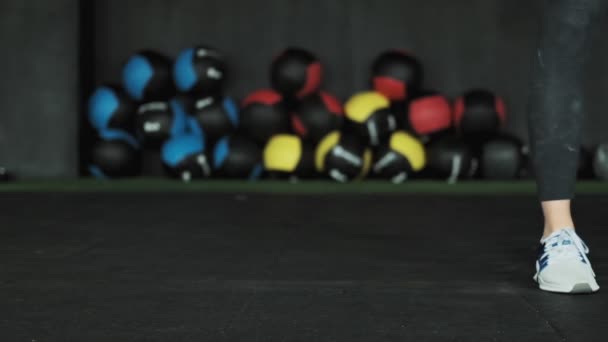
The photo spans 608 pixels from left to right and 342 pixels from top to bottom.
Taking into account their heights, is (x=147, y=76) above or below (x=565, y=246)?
below

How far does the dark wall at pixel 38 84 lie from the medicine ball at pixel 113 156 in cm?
21

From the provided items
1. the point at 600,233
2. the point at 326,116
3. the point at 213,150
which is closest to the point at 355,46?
the point at 326,116

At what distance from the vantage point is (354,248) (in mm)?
1894

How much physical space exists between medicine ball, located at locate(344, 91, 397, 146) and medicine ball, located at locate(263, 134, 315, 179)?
0.98ft

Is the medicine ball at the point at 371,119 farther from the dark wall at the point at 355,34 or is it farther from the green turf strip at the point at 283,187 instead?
the dark wall at the point at 355,34

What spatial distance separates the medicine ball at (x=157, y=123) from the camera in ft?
14.8

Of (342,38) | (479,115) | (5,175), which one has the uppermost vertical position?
(342,38)

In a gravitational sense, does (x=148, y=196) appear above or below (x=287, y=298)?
below

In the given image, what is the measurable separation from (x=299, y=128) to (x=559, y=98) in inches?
122

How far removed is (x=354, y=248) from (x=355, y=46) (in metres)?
3.21

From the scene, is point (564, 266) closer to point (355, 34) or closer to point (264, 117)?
point (264, 117)

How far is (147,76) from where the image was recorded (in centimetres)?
450

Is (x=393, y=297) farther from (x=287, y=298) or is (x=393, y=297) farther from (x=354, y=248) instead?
(x=354, y=248)

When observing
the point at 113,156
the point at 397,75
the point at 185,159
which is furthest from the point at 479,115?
the point at 113,156
